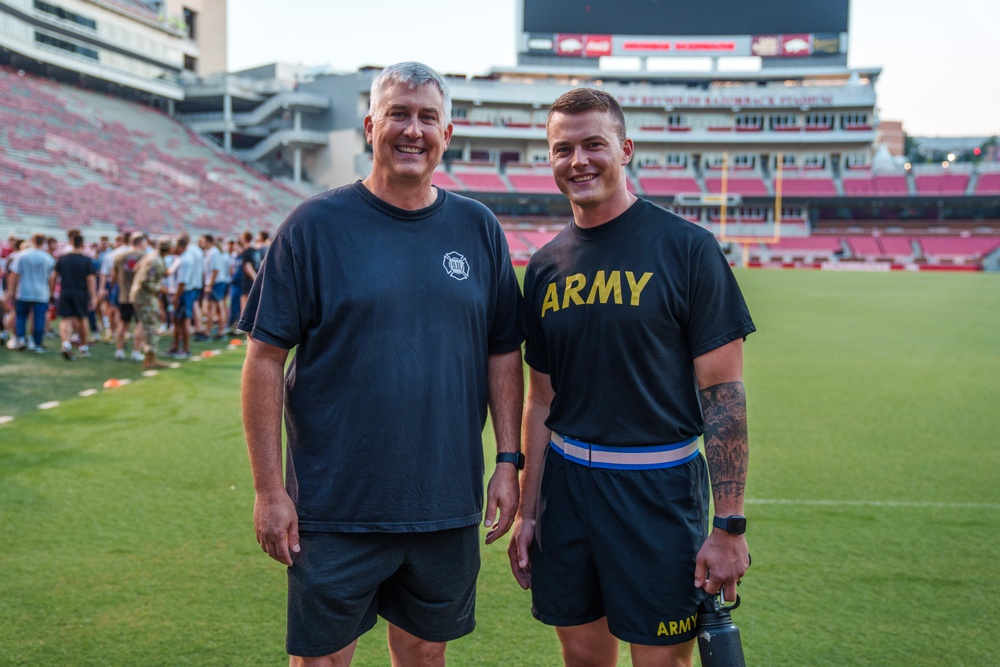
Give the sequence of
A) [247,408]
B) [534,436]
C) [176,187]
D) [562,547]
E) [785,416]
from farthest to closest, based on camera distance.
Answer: [176,187] < [785,416] < [534,436] < [562,547] < [247,408]

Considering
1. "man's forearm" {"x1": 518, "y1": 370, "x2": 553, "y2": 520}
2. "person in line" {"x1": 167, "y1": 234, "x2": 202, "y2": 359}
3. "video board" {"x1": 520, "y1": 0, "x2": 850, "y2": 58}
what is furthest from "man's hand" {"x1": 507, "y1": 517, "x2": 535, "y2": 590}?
"video board" {"x1": 520, "y1": 0, "x2": 850, "y2": 58}

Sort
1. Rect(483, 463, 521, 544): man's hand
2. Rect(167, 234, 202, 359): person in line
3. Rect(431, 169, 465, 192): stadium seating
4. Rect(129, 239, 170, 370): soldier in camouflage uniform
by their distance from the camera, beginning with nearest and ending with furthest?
Rect(483, 463, 521, 544): man's hand < Rect(129, 239, 170, 370): soldier in camouflage uniform < Rect(167, 234, 202, 359): person in line < Rect(431, 169, 465, 192): stadium seating

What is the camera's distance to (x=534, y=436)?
9.34ft

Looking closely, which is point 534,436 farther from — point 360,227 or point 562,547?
point 360,227

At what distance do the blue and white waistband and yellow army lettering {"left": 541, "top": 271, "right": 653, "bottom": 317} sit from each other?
1.48 ft

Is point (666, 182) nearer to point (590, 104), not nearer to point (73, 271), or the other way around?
point (73, 271)

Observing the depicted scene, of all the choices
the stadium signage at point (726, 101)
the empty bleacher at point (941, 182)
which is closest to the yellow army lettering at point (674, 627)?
the stadium signage at point (726, 101)

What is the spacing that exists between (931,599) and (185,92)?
6338cm

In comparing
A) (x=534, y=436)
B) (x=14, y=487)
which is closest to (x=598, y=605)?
(x=534, y=436)

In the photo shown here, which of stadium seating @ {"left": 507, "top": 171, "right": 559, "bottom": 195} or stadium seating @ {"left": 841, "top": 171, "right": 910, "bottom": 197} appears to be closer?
stadium seating @ {"left": 507, "top": 171, "right": 559, "bottom": 195}

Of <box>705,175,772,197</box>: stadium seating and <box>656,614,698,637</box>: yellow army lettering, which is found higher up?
<box>705,175,772,197</box>: stadium seating

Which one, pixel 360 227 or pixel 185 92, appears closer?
pixel 360 227

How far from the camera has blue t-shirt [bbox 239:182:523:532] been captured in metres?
2.34

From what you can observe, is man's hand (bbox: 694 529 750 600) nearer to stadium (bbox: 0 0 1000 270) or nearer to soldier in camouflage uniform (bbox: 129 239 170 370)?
soldier in camouflage uniform (bbox: 129 239 170 370)
